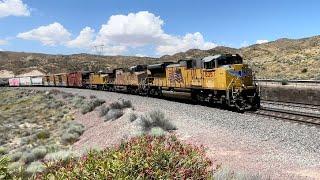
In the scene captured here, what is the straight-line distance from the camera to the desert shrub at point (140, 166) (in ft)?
20.0

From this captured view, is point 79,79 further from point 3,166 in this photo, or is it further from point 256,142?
point 3,166

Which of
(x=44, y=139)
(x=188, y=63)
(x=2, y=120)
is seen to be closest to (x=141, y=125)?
(x=44, y=139)

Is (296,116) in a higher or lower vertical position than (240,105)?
lower

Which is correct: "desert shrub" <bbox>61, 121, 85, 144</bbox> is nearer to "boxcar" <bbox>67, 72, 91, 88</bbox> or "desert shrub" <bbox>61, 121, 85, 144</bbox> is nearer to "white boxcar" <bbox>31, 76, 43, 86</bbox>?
"boxcar" <bbox>67, 72, 91, 88</bbox>

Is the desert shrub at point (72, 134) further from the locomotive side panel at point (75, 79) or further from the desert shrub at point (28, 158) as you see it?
the locomotive side panel at point (75, 79)

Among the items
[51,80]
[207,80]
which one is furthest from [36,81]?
[207,80]

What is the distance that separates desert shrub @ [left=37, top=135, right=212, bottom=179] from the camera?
6101 millimetres

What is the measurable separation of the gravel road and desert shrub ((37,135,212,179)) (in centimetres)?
345

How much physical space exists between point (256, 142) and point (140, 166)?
29.9ft

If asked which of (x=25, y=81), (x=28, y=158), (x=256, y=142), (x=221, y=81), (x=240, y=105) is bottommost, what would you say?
(x=28, y=158)

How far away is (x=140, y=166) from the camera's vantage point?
6.41m

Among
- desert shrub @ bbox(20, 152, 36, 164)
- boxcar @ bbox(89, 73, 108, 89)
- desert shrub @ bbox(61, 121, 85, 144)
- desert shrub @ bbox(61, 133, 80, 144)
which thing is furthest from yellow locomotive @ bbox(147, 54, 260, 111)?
boxcar @ bbox(89, 73, 108, 89)

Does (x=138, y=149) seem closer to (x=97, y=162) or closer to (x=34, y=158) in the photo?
(x=97, y=162)

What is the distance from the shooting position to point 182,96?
30375 mm
